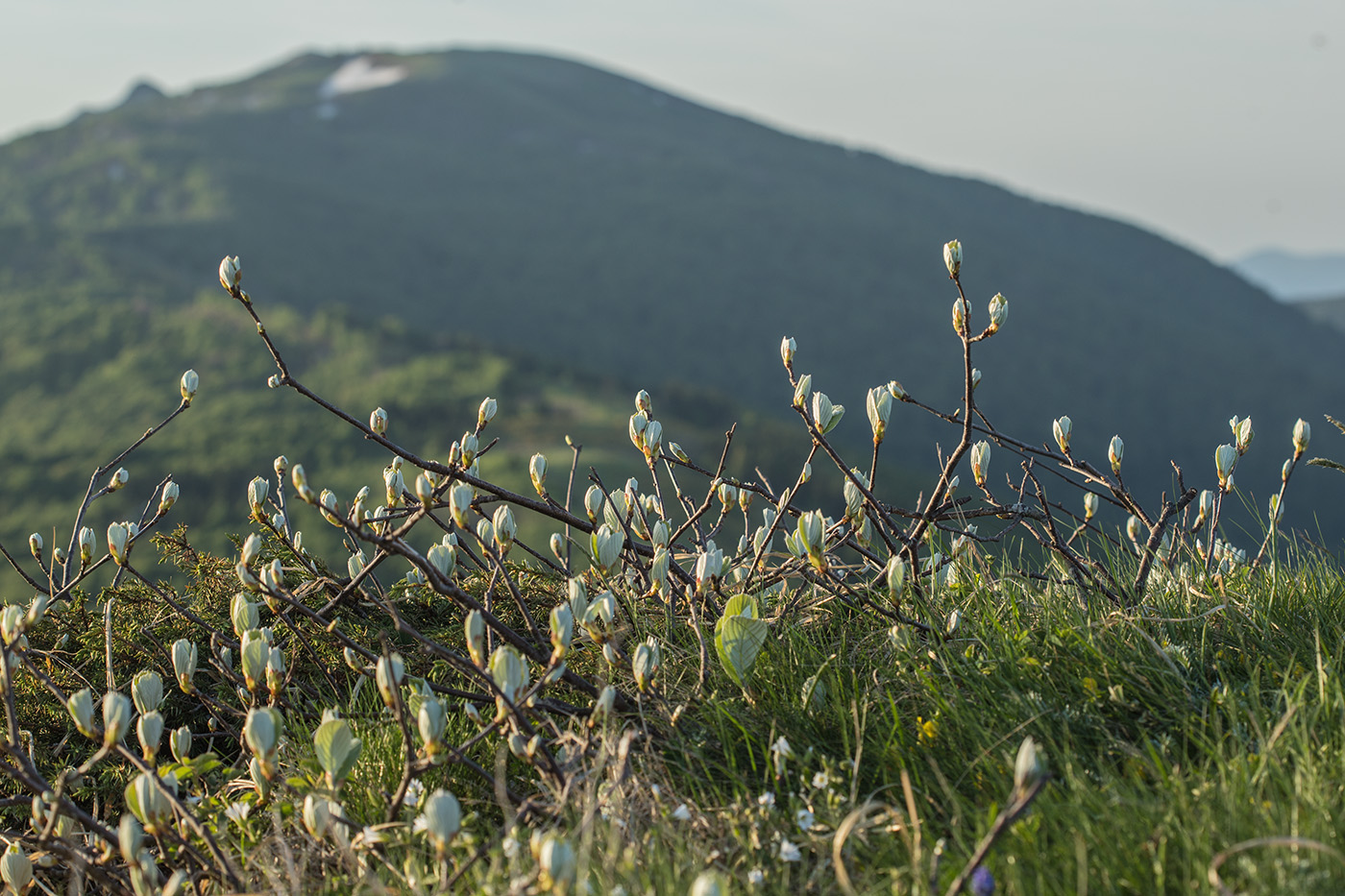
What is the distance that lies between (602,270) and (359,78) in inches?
2395

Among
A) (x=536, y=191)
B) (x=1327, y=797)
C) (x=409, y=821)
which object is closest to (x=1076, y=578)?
(x=1327, y=797)

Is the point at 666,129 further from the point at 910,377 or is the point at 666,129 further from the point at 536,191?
the point at 910,377

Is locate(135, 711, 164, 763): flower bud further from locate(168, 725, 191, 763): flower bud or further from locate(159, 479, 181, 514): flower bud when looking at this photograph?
locate(159, 479, 181, 514): flower bud

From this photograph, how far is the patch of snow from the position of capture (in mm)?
139750

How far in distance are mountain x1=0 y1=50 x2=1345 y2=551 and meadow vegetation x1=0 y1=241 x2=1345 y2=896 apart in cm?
5656

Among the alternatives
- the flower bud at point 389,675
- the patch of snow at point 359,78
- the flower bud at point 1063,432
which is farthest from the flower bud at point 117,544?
Answer: the patch of snow at point 359,78

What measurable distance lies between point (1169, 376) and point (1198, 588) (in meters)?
111

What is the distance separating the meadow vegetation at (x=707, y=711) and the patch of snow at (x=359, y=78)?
487 feet

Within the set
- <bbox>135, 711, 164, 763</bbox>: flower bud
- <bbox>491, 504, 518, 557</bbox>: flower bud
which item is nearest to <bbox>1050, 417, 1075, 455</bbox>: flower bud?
<bbox>491, 504, 518, 557</bbox>: flower bud

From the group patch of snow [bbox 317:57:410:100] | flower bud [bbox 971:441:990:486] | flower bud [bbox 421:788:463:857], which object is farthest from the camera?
patch of snow [bbox 317:57:410:100]

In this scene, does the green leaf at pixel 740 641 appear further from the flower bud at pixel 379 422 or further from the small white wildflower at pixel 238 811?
the flower bud at pixel 379 422

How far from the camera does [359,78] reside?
14475cm

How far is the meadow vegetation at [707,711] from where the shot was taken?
1.69 m

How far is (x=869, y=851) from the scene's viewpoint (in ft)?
5.84
